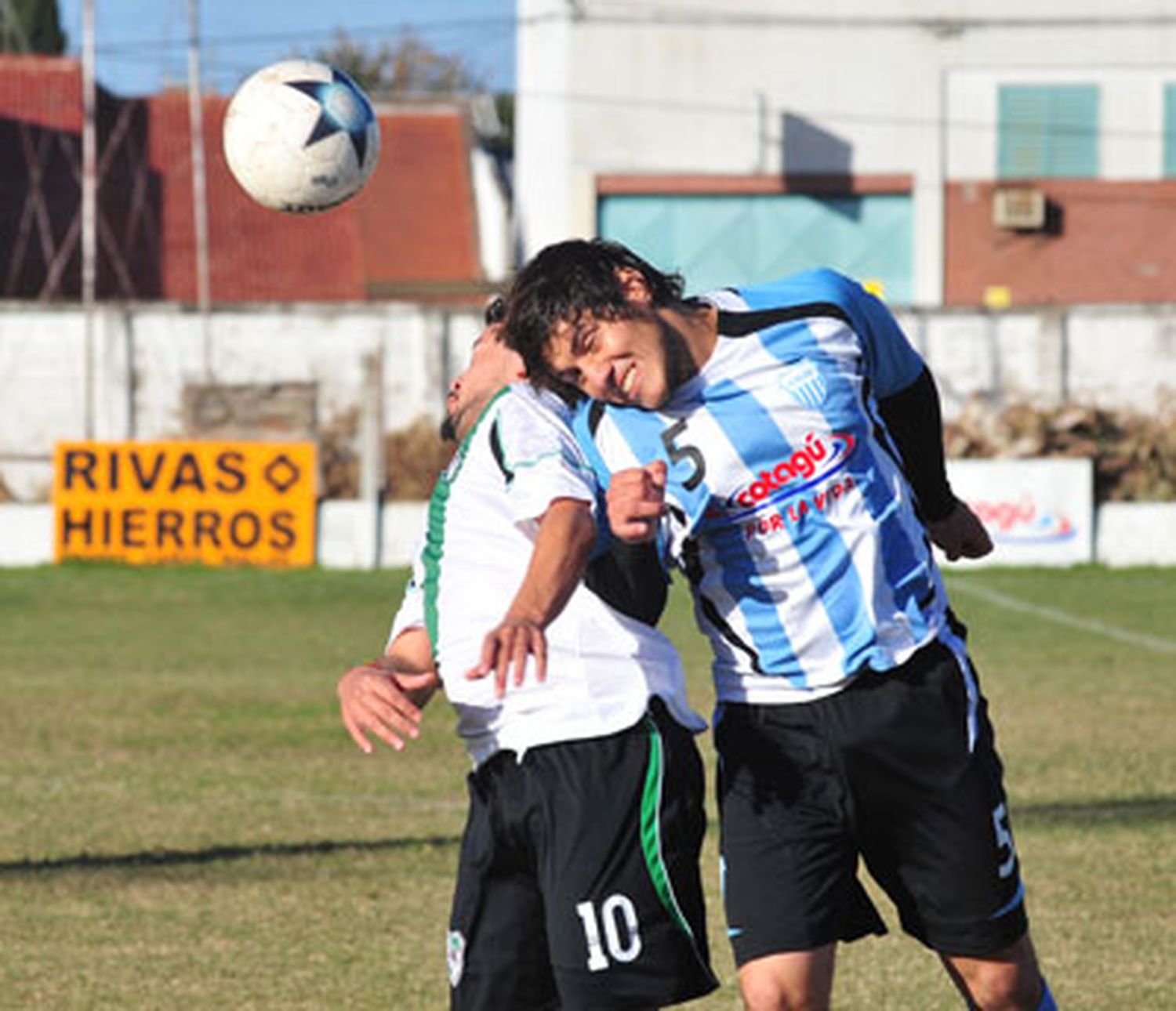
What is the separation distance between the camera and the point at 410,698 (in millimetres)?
4543

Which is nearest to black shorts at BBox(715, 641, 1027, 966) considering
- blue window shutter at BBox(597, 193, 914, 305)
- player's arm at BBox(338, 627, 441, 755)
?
player's arm at BBox(338, 627, 441, 755)

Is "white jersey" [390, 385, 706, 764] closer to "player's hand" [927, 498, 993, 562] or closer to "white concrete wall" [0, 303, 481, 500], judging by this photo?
"player's hand" [927, 498, 993, 562]

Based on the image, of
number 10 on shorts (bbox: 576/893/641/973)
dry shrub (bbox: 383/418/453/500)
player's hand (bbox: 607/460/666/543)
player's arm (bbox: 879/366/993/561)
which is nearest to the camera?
player's hand (bbox: 607/460/666/543)

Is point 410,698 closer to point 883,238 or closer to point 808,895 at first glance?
point 808,895

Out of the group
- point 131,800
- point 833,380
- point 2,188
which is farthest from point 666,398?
point 2,188

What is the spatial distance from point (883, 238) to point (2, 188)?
582 inches

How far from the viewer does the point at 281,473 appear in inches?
892

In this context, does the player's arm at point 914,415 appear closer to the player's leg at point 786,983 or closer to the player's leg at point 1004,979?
the player's leg at point 1004,979

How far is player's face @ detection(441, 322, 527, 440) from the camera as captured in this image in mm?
4633

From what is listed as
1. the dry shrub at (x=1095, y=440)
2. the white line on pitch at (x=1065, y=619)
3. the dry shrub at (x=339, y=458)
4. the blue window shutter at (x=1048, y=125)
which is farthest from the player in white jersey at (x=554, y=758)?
the blue window shutter at (x=1048, y=125)

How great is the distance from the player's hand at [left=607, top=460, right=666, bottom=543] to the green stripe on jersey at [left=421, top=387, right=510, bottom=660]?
18.1 inches

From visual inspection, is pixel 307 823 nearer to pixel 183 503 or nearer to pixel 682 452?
pixel 682 452

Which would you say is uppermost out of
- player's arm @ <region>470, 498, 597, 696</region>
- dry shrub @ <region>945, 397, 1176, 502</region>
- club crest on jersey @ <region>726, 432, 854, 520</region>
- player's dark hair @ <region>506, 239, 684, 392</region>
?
player's dark hair @ <region>506, 239, 684, 392</region>

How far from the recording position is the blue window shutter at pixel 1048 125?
3628cm
